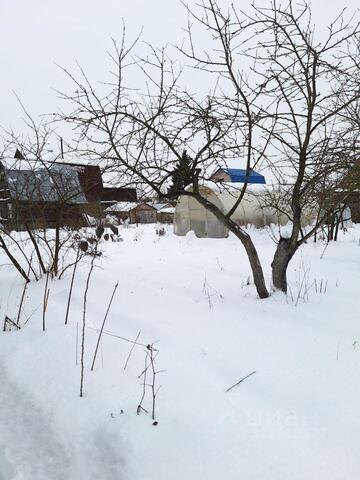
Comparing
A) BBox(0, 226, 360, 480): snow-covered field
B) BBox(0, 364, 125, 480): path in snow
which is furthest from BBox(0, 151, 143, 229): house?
BBox(0, 364, 125, 480): path in snow

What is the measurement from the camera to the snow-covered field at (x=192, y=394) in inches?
61.9

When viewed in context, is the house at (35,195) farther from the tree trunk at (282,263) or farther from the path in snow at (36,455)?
the path in snow at (36,455)

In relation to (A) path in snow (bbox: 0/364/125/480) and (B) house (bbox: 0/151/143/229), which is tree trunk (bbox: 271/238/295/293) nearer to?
(B) house (bbox: 0/151/143/229)

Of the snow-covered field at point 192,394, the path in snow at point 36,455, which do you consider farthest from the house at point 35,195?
the path in snow at point 36,455

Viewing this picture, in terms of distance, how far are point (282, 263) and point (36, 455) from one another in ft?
10.6

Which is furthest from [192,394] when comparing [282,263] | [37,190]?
[37,190]

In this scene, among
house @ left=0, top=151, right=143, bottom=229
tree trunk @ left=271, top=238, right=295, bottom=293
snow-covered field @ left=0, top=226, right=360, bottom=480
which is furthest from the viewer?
house @ left=0, top=151, right=143, bottom=229

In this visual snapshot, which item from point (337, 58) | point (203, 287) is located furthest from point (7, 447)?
point (337, 58)

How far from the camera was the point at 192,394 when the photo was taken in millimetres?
2047

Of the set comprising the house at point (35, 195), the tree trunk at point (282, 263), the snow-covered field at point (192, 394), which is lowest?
the snow-covered field at point (192, 394)

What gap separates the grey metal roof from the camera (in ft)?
17.2

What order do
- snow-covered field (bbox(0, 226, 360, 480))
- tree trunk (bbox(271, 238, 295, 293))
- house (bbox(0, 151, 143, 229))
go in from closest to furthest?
snow-covered field (bbox(0, 226, 360, 480))
tree trunk (bbox(271, 238, 295, 293))
house (bbox(0, 151, 143, 229))

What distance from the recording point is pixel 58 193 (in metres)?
5.21

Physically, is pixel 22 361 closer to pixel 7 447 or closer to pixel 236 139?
pixel 7 447
